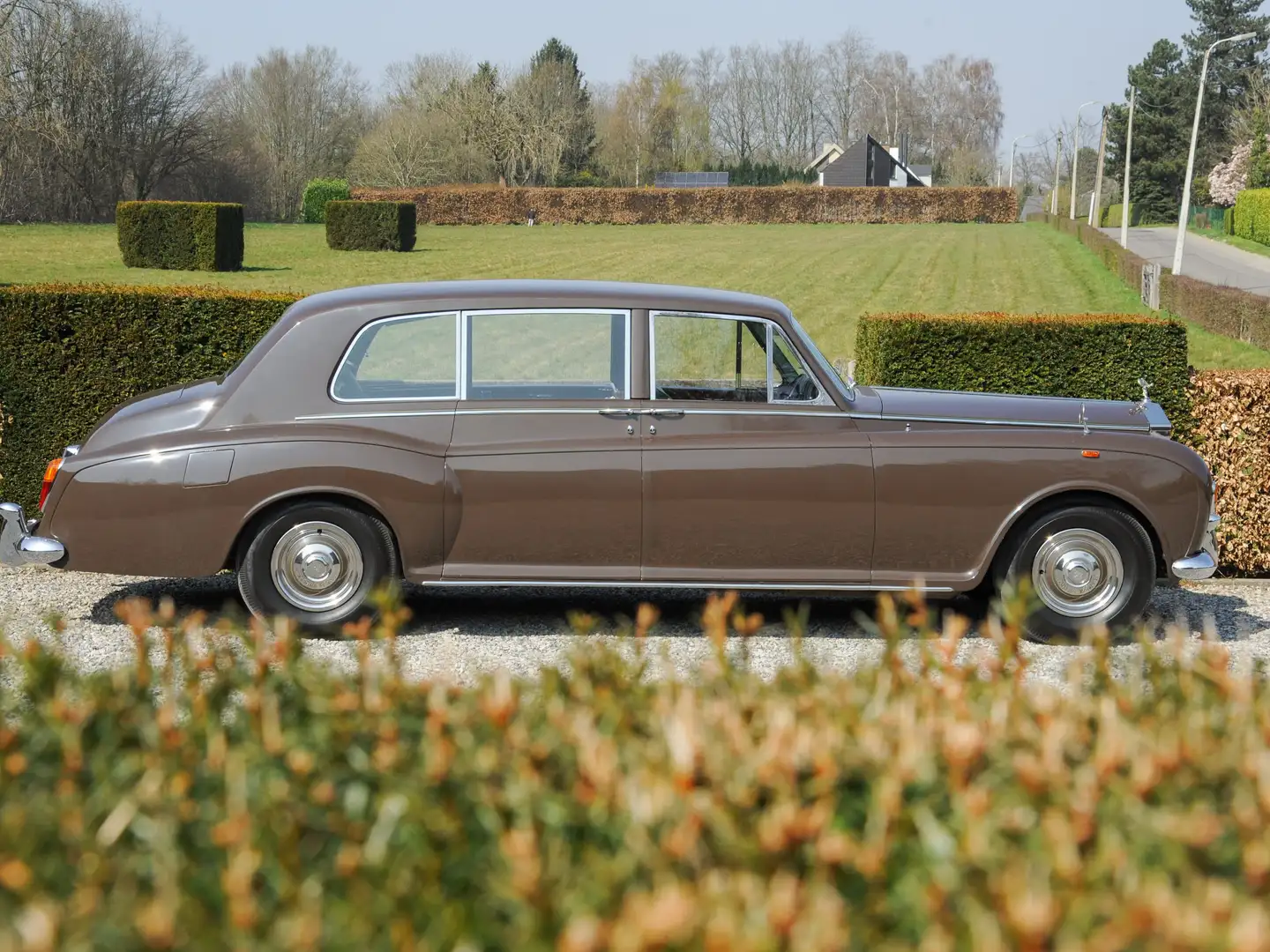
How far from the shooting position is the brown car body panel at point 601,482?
23.0ft

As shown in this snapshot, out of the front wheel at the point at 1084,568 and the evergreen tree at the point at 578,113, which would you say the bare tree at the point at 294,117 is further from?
the front wheel at the point at 1084,568

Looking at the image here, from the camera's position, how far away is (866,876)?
2.35 meters

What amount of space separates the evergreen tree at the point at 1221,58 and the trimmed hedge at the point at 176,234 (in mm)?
82416

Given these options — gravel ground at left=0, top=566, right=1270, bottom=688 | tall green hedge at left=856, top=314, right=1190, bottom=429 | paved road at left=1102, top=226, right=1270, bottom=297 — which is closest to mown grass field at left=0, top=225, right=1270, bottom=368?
paved road at left=1102, top=226, right=1270, bottom=297

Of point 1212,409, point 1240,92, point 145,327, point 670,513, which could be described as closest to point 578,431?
point 670,513

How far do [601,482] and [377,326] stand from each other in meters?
1.37

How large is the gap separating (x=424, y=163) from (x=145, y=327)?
234ft

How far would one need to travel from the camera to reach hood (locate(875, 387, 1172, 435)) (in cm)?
727

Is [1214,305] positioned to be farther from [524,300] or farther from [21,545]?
[21,545]

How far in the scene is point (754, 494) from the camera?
7062 millimetres

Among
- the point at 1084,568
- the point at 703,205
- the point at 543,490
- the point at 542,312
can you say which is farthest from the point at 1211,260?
the point at 543,490

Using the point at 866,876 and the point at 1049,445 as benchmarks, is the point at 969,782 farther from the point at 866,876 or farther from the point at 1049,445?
the point at 1049,445

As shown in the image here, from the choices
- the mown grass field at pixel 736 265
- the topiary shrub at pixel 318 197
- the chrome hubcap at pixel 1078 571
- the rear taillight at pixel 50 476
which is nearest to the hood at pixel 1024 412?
the chrome hubcap at pixel 1078 571

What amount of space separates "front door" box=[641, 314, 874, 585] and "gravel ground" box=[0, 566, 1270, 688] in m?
0.40
